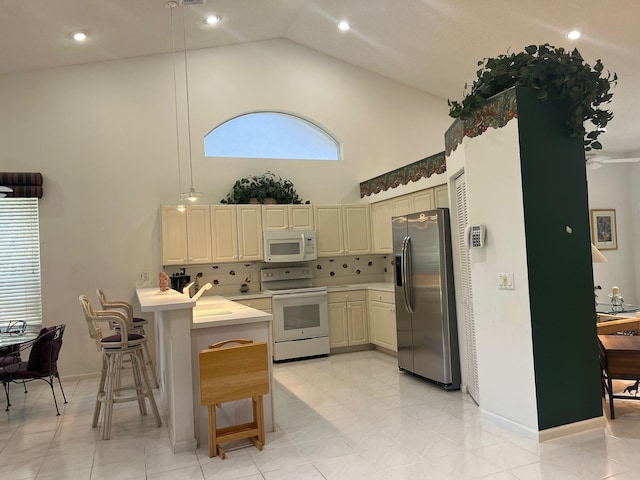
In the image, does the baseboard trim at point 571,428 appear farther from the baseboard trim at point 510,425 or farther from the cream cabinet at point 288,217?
the cream cabinet at point 288,217

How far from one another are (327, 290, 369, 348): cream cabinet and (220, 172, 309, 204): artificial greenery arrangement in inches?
58.1

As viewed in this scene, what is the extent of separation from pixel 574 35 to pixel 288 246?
13.0 feet

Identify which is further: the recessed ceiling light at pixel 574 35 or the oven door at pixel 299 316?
the oven door at pixel 299 316

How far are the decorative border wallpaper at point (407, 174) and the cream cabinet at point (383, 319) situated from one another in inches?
55.9

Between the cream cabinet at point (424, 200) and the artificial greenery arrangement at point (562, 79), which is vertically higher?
the artificial greenery arrangement at point (562, 79)

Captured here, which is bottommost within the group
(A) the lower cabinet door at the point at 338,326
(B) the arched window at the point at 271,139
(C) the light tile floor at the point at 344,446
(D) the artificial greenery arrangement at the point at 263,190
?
(C) the light tile floor at the point at 344,446

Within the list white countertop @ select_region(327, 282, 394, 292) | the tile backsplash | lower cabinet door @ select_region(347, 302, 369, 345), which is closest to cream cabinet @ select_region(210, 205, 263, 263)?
the tile backsplash

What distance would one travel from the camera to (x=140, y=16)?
4984 millimetres

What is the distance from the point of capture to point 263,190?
643 centimetres

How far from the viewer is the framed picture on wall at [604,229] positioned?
27.2 ft

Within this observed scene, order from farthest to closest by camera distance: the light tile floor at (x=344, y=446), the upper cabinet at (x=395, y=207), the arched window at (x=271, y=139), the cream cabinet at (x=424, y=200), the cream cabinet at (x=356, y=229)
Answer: the cream cabinet at (x=356, y=229)
the arched window at (x=271, y=139)
the cream cabinet at (x=424, y=200)
the upper cabinet at (x=395, y=207)
the light tile floor at (x=344, y=446)

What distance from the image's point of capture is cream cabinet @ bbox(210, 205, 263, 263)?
6090 millimetres

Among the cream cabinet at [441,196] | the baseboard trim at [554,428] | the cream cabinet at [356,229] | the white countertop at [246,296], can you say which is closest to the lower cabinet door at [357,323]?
the cream cabinet at [356,229]

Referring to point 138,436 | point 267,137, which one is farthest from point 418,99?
point 138,436
